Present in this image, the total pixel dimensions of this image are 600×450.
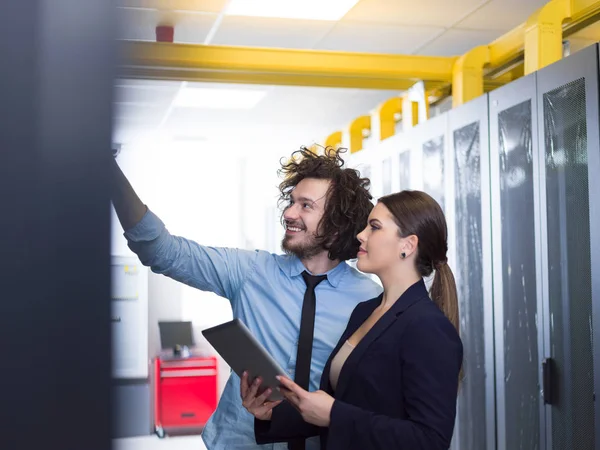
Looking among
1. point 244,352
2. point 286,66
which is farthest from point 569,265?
point 286,66

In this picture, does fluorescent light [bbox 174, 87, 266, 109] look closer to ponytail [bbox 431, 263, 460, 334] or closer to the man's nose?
the man's nose

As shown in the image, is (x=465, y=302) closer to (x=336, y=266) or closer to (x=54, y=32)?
(x=336, y=266)

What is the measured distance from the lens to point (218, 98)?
242 inches

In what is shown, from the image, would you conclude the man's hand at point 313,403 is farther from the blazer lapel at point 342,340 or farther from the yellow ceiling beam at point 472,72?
the yellow ceiling beam at point 472,72

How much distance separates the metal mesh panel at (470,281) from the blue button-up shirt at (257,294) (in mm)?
666

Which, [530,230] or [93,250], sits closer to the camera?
[93,250]

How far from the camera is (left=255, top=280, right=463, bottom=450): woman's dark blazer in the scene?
4.92ft

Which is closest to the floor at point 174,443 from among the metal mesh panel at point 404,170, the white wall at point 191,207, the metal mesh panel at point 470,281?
the white wall at point 191,207

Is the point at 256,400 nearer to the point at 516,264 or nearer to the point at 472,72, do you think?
the point at 516,264

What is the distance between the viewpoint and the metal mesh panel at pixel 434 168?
2971 mm

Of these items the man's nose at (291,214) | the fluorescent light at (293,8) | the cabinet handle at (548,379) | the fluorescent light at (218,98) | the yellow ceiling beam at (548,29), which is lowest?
the cabinet handle at (548,379)

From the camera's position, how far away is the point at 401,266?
175 centimetres

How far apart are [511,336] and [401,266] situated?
2.87 feet

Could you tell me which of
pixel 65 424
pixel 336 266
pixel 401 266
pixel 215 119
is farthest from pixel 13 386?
pixel 215 119
